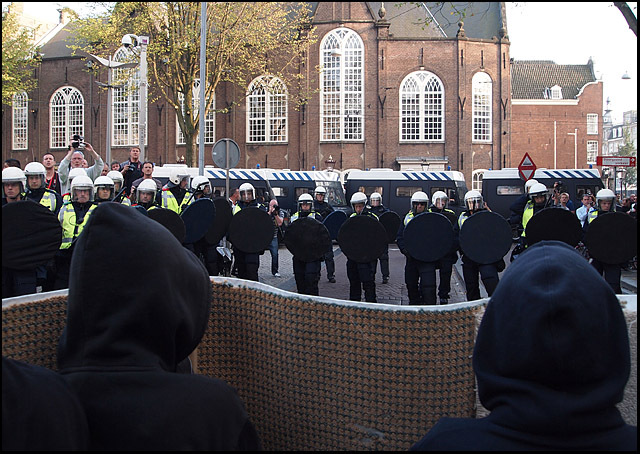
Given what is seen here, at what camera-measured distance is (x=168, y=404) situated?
1639 millimetres

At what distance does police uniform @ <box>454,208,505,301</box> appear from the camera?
28.1ft

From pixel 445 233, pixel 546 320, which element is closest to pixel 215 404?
pixel 546 320

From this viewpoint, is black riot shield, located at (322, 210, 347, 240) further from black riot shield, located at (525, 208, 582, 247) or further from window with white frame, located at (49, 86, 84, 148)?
window with white frame, located at (49, 86, 84, 148)

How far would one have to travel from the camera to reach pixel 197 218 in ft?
31.2

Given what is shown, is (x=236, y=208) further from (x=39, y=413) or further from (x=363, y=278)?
(x=39, y=413)

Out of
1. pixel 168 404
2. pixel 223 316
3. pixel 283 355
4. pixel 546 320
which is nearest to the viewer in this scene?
pixel 546 320

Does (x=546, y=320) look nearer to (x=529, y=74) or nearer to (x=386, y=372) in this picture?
(x=386, y=372)

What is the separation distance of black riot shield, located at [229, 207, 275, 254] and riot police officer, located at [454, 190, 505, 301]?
2.89 m

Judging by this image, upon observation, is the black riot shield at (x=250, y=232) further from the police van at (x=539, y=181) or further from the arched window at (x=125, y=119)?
the arched window at (x=125, y=119)

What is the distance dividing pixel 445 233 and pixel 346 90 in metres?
35.5

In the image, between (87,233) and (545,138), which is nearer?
(87,233)

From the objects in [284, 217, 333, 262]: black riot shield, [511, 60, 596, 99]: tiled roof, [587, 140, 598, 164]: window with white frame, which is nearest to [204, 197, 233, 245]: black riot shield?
[284, 217, 333, 262]: black riot shield

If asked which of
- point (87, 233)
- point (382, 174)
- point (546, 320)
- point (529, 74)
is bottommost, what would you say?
point (546, 320)

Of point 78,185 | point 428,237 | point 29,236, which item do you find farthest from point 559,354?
point 428,237
